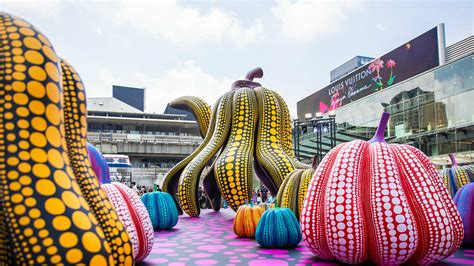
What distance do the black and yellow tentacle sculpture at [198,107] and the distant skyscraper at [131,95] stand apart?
150 feet

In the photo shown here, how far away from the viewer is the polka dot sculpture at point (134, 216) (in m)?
3.68

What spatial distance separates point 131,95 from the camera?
186ft

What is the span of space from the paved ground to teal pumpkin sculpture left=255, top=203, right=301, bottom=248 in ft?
0.36

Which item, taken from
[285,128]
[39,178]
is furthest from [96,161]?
[285,128]

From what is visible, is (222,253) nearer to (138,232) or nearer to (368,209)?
(138,232)

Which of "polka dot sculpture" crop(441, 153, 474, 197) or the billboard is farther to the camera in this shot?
the billboard

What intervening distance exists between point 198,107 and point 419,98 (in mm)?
14765

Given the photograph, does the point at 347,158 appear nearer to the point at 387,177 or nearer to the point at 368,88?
the point at 387,177

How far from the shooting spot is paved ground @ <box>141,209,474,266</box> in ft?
13.7

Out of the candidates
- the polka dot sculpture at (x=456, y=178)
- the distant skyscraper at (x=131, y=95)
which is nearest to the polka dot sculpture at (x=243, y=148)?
the polka dot sculpture at (x=456, y=178)

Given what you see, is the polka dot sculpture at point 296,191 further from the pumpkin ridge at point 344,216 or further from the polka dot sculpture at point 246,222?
the pumpkin ridge at point 344,216

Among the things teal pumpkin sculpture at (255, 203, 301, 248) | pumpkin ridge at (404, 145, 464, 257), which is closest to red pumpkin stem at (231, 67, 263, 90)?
teal pumpkin sculpture at (255, 203, 301, 248)

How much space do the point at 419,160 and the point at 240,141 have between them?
495cm

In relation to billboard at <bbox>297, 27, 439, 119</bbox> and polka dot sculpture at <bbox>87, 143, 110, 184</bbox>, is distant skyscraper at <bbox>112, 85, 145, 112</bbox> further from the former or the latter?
polka dot sculpture at <bbox>87, 143, 110, 184</bbox>
